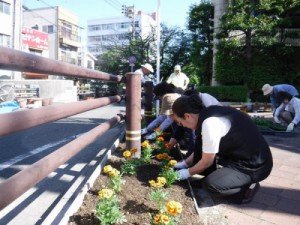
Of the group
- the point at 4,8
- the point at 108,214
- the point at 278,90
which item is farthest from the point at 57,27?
the point at 108,214

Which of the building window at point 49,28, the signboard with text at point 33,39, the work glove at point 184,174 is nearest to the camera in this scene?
the work glove at point 184,174

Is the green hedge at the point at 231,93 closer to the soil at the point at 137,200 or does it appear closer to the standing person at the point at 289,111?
the standing person at the point at 289,111

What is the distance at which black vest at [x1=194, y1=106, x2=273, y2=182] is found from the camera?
7.93 ft

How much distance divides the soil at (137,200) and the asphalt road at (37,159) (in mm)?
206

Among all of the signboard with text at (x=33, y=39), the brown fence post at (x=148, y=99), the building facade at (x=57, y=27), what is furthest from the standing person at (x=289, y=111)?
the building facade at (x=57, y=27)

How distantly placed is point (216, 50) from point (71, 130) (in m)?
12.8

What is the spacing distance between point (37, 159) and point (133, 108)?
1.85 meters

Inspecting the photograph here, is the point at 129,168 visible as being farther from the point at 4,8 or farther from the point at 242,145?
the point at 4,8

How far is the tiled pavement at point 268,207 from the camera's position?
2.21m

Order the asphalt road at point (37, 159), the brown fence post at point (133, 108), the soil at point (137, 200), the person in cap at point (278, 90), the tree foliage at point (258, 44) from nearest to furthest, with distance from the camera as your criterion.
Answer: the soil at point (137, 200) → the asphalt road at point (37, 159) → the brown fence post at point (133, 108) → the person in cap at point (278, 90) → the tree foliage at point (258, 44)

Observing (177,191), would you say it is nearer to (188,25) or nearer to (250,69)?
(250,69)

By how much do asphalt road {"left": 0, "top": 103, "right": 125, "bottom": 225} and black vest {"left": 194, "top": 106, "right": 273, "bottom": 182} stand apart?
1.29m

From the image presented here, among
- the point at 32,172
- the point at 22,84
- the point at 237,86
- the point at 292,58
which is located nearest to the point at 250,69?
the point at 237,86

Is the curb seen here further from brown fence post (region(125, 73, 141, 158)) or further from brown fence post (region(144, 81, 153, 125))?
brown fence post (region(144, 81, 153, 125))
